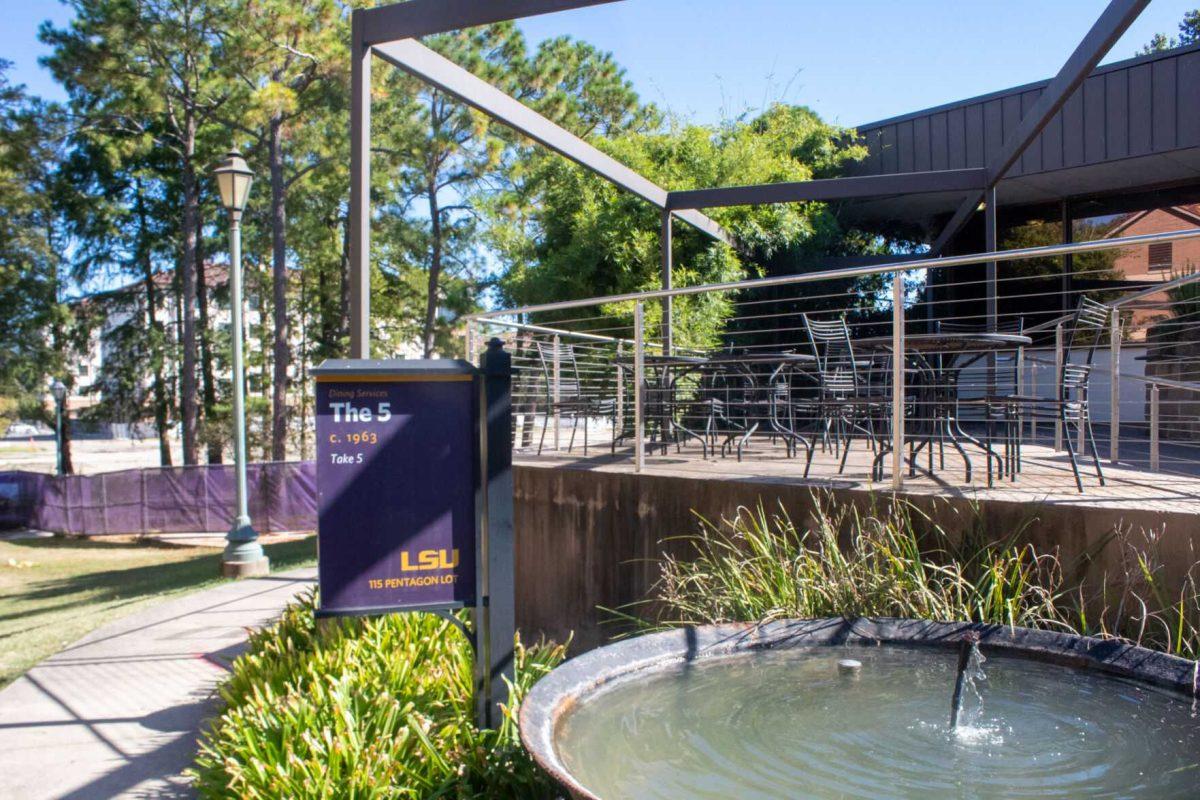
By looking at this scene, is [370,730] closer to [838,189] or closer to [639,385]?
[639,385]

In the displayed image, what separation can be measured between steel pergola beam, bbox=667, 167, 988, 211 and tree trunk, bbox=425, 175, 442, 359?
16.2m

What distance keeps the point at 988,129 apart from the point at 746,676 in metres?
11.2

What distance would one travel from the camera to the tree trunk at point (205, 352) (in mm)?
27100

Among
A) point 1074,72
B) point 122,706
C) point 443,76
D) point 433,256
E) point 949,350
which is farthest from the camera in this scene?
point 433,256

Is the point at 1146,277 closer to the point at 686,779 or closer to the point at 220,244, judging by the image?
the point at 686,779

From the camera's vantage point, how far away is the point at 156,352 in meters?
27.7

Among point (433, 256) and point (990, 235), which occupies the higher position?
point (433, 256)

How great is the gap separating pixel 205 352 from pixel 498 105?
2402 centimetres

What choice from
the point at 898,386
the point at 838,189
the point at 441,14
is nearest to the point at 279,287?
the point at 838,189

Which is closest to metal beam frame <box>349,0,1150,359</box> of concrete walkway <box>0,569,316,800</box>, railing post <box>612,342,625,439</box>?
railing post <box>612,342,625,439</box>

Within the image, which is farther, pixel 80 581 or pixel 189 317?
pixel 189 317

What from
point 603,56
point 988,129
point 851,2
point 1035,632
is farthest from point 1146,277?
point 603,56

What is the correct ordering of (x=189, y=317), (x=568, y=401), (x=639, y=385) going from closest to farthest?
(x=639, y=385), (x=568, y=401), (x=189, y=317)

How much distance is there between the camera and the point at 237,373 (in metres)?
10.8
